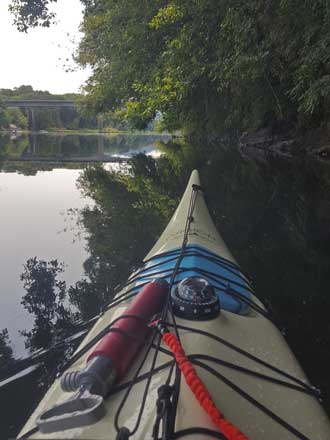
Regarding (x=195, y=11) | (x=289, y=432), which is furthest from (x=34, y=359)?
(x=195, y=11)

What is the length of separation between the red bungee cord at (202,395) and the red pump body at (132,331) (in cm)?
14

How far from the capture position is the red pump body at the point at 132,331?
1434 mm

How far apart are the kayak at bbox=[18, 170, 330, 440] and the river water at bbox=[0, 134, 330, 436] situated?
40.3 inches

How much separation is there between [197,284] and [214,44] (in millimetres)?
9781

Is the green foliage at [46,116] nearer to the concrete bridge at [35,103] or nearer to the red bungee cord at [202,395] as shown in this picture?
the concrete bridge at [35,103]

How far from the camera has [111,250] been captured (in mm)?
5488

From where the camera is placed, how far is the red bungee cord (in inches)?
44.0

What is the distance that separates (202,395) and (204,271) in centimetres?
142

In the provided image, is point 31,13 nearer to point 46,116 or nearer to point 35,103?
point 35,103

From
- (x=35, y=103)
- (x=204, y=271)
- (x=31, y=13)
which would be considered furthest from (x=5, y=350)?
(x=35, y=103)

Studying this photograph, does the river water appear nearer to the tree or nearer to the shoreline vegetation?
the tree

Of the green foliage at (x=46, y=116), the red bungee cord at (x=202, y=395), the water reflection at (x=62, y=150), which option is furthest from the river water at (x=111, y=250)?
the green foliage at (x=46, y=116)

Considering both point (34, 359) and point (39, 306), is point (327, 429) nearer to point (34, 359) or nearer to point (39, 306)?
point (34, 359)

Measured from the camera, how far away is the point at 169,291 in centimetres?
187
